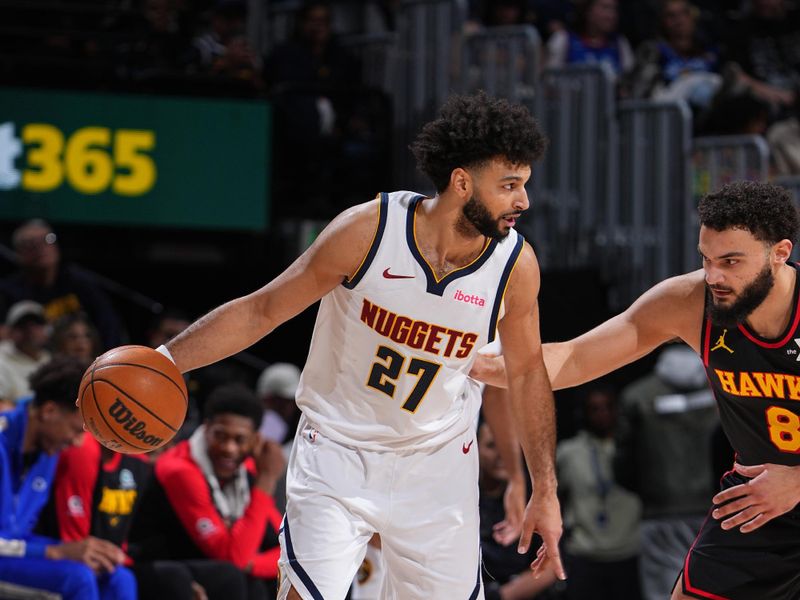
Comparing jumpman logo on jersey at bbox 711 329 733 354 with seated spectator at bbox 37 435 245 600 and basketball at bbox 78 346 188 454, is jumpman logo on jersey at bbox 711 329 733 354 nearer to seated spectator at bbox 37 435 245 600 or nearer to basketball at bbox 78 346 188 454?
basketball at bbox 78 346 188 454

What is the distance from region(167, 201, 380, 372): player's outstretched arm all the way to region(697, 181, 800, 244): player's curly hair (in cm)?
132

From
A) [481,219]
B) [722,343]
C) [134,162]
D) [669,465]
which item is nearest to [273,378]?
[134,162]

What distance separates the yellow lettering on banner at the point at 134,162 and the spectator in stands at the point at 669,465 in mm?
3925

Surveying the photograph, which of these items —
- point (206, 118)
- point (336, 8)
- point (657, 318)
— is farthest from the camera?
point (336, 8)

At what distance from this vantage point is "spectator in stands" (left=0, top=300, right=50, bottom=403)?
8281 mm

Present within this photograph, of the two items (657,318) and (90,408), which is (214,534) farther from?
(657,318)

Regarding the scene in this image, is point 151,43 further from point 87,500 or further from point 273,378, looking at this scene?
point 87,500

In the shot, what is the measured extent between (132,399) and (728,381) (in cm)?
220

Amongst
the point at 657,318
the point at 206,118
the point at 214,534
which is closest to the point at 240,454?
the point at 214,534

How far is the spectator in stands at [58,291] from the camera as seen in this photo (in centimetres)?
907

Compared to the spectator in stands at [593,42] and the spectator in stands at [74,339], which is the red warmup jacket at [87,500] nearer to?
the spectator in stands at [74,339]

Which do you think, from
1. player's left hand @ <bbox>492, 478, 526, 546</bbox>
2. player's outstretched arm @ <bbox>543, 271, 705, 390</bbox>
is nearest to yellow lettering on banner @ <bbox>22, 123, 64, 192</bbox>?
player's left hand @ <bbox>492, 478, 526, 546</bbox>

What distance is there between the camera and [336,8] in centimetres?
1205

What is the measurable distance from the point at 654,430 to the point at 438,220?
4.53 metres
